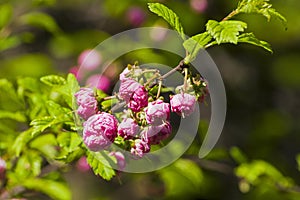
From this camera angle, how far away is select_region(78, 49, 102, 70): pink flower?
8.45ft

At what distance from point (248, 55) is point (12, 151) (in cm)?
287

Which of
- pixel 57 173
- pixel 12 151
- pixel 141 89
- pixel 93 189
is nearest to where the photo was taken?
pixel 141 89

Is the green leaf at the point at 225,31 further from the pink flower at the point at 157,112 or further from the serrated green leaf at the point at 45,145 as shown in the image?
the serrated green leaf at the point at 45,145

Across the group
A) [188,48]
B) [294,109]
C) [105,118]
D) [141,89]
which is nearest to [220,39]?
[188,48]

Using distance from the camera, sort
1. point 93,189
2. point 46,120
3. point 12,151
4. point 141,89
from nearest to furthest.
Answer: point 141,89 < point 46,120 < point 12,151 < point 93,189

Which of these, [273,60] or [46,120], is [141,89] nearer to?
[46,120]

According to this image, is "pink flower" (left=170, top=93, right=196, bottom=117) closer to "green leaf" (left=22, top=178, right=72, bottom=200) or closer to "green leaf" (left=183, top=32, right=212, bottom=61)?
"green leaf" (left=183, top=32, right=212, bottom=61)

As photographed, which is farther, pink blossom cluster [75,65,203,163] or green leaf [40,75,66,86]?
green leaf [40,75,66,86]

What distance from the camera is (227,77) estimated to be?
448 cm

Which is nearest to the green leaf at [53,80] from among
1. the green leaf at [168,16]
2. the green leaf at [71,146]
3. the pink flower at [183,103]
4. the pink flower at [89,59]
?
the green leaf at [71,146]

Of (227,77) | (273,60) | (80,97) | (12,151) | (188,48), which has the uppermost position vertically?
(273,60)

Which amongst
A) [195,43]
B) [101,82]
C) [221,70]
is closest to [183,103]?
[195,43]

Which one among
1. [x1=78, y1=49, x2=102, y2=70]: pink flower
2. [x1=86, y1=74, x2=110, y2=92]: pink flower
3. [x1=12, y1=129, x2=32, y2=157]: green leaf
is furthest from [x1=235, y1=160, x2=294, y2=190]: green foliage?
[x1=12, y1=129, x2=32, y2=157]: green leaf

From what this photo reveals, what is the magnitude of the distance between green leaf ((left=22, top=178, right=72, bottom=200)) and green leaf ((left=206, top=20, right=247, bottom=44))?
0.98 metres
